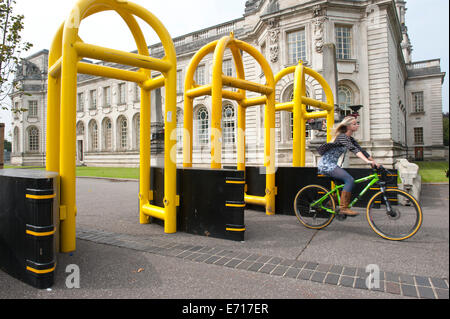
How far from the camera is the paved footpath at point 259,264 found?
2834mm

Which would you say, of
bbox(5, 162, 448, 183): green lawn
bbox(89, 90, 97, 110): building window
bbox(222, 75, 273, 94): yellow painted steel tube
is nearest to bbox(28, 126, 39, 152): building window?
bbox(89, 90, 97, 110): building window

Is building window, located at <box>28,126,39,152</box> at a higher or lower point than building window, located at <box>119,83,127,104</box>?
lower

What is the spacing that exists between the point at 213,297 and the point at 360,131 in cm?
2165

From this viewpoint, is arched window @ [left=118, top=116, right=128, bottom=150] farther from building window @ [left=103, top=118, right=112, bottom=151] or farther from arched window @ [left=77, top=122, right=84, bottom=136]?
arched window @ [left=77, top=122, right=84, bottom=136]

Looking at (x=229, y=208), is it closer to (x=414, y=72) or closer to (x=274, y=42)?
(x=274, y=42)

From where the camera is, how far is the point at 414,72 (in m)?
45.2

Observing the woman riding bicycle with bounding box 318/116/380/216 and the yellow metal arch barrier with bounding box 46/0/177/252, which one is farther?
the woman riding bicycle with bounding box 318/116/380/216

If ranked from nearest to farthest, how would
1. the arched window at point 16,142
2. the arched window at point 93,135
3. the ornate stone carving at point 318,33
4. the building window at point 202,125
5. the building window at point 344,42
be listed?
1. the ornate stone carving at point 318,33
2. the building window at point 344,42
3. the building window at point 202,125
4. the arched window at point 93,135
5. the arched window at point 16,142

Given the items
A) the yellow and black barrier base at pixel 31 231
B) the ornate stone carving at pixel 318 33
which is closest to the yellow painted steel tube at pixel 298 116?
the yellow and black barrier base at pixel 31 231

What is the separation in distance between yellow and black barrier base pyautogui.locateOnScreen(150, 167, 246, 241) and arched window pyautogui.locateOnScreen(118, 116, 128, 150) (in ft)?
119

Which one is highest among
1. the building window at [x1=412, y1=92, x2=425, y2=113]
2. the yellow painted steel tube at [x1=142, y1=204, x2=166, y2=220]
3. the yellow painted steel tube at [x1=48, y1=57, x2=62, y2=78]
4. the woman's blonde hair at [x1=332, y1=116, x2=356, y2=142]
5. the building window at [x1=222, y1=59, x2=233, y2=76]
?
the building window at [x1=222, y1=59, x2=233, y2=76]

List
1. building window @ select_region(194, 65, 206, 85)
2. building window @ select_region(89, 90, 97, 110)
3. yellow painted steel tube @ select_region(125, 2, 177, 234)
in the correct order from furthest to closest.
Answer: building window @ select_region(89, 90, 97, 110) < building window @ select_region(194, 65, 206, 85) < yellow painted steel tube @ select_region(125, 2, 177, 234)

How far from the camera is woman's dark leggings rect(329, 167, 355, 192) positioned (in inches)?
194

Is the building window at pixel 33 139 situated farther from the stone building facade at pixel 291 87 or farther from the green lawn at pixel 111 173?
the green lawn at pixel 111 173
